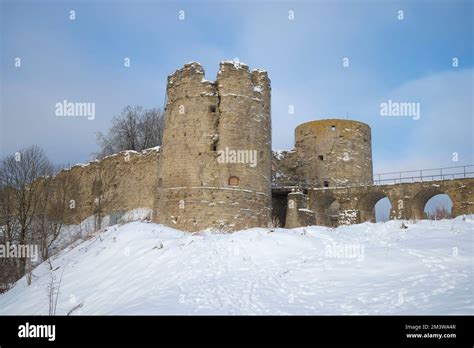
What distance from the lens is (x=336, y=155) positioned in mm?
28000

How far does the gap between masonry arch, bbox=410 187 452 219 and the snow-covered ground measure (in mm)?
12970

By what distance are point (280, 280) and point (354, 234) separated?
13.8ft

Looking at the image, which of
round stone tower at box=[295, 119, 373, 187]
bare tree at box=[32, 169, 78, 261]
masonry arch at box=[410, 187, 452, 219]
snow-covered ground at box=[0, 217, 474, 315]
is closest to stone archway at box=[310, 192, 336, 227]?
round stone tower at box=[295, 119, 373, 187]

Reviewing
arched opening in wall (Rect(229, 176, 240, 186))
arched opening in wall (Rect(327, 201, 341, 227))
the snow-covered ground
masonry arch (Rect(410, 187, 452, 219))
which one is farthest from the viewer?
arched opening in wall (Rect(327, 201, 341, 227))

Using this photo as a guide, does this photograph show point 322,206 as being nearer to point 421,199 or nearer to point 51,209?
point 421,199

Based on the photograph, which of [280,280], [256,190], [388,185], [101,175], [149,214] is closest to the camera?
[280,280]

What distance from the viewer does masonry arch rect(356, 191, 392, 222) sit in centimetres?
2625

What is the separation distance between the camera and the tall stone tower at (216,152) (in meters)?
17.8

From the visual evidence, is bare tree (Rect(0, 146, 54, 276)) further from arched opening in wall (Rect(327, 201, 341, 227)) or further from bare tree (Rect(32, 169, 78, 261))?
arched opening in wall (Rect(327, 201, 341, 227))

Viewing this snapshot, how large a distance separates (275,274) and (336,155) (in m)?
20.1
